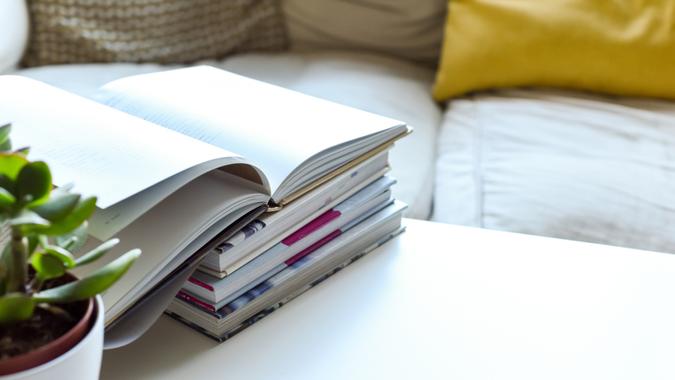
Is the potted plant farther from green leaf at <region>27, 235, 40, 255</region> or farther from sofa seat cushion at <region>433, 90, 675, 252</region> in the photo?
sofa seat cushion at <region>433, 90, 675, 252</region>

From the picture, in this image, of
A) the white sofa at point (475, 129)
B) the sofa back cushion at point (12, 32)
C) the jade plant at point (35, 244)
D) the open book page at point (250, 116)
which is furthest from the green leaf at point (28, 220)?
the sofa back cushion at point (12, 32)

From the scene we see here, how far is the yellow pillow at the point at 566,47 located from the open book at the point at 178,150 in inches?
29.6

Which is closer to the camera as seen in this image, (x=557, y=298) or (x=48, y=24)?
(x=557, y=298)

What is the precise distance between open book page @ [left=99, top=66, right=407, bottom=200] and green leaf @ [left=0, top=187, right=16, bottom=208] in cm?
25

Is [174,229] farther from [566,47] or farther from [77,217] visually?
[566,47]

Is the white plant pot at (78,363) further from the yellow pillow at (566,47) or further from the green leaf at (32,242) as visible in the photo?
the yellow pillow at (566,47)

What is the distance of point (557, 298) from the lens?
73cm

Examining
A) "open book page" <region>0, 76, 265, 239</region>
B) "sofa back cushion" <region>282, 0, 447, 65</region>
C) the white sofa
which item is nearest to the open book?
"open book page" <region>0, 76, 265, 239</region>

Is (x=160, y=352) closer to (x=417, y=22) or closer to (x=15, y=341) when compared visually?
(x=15, y=341)

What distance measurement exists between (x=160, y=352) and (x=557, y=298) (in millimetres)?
362

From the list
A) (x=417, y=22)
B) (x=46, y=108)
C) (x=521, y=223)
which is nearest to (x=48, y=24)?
(x=417, y=22)

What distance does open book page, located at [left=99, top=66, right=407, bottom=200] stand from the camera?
69 cm

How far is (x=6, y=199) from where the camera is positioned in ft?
1.46

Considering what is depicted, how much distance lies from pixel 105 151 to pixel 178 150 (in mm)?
66
